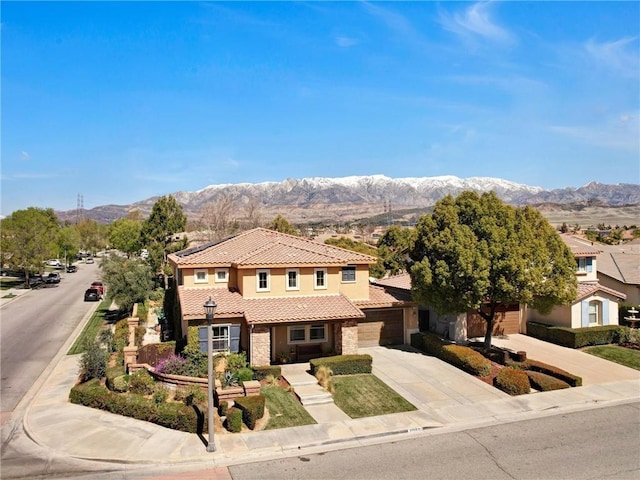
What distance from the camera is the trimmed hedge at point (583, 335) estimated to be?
27.2 meters

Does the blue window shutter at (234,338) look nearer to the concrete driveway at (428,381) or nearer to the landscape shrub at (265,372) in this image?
the landscape shrub at (265,372)

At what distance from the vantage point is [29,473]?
46.0ft

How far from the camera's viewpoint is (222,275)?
87.4 feet

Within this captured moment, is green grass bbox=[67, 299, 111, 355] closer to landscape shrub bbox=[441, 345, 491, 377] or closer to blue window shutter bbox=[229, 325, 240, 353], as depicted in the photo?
blue window shutter bbox=[229, 325, 240, 353]

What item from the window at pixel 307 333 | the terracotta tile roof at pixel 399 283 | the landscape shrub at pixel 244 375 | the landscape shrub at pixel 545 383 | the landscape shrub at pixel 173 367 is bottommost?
the landscape shrub at pixel 545 383

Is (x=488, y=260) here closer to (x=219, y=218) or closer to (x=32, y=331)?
(x=32, y=331)

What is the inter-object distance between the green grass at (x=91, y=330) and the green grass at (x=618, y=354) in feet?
81.3

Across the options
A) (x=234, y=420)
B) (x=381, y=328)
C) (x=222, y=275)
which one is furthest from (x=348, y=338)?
(x=234, y=420)

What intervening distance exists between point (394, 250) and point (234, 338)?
2524 centimetres

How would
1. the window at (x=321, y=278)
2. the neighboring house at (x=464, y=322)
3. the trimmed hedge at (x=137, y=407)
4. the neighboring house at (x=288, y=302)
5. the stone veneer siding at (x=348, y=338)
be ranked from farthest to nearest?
1. the neighboring house at (x=464, y=322)
2. the window at (x=321, y=278)
3. the stone veneer siding at (x=348, y=338)
4. the neighboring house at (x=288, y=302)
5. the trimmed hedge at (x=137, y=407)

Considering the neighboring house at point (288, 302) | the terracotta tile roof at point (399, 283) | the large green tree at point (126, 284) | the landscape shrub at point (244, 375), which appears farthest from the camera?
the large green tree at point (126, 284)

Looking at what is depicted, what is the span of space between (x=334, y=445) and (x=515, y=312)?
18501 mm

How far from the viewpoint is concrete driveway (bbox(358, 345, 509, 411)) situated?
1986 cm

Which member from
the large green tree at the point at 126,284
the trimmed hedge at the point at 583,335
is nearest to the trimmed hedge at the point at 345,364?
the trimmed hedge at the point at 583,335
